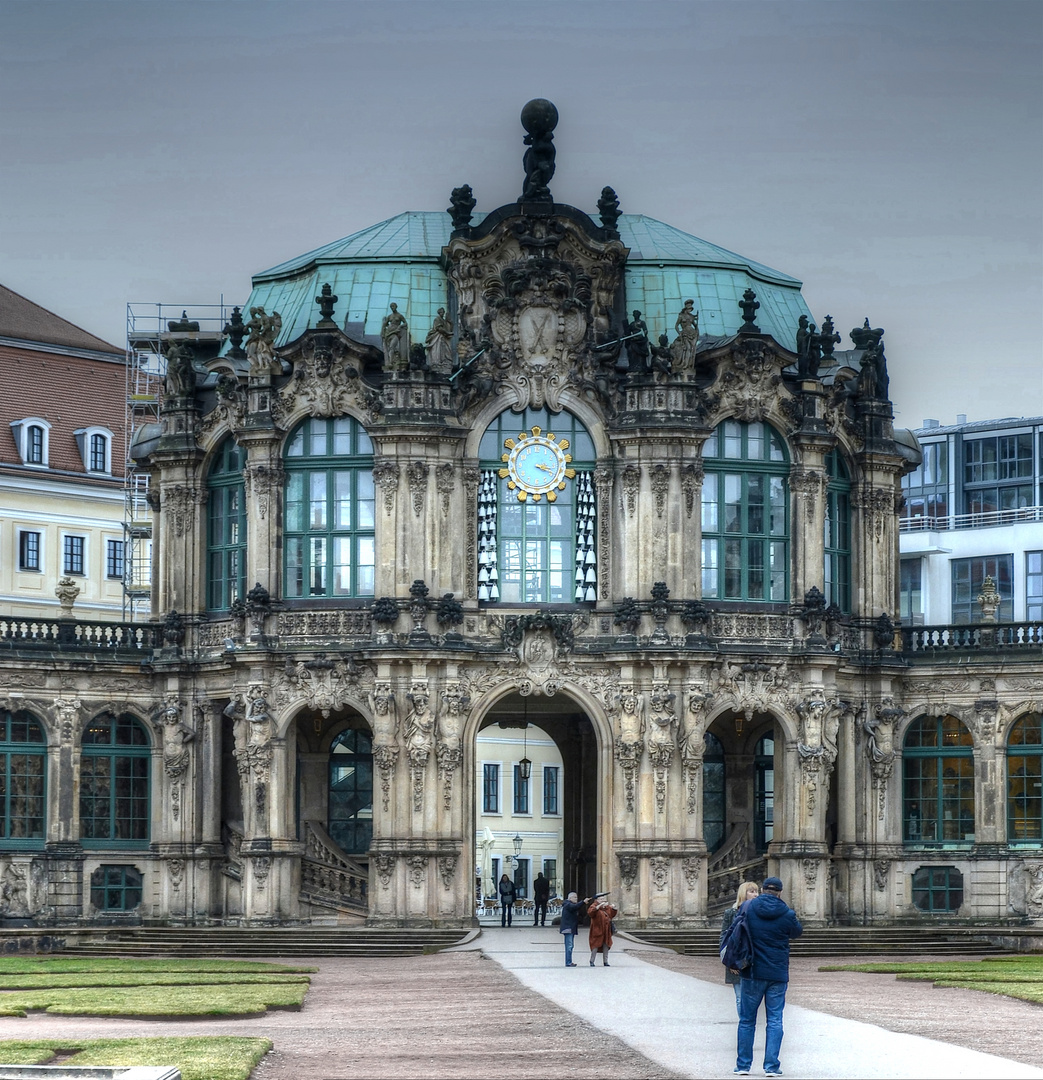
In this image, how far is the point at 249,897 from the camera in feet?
219

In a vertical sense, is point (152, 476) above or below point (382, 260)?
below

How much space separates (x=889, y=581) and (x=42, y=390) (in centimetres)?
3923

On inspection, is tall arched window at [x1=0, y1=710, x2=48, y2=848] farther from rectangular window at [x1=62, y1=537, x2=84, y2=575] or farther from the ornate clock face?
rectangular window at [x1=62, y1=537, x2=84, y2=575]

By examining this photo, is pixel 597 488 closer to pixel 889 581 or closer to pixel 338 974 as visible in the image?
pixel 889 581

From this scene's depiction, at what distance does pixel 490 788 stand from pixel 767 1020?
75.7 m

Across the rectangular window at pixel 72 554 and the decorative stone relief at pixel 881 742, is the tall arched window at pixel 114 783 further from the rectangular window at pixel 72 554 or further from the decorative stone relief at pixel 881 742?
the rectangular window at pixel 72 554

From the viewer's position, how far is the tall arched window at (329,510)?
2665 inches

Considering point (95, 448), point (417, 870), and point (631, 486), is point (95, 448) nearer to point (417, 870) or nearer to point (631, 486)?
point (631, 486)

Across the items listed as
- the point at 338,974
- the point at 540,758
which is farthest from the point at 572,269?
the point at 540,758

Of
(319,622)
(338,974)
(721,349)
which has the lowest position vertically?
(338,974)

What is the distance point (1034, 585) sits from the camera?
101062 millimetres

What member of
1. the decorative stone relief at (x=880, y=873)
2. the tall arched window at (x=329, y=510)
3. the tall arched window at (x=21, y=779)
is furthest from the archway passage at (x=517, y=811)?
the tall arched window at (x=21, y=779)

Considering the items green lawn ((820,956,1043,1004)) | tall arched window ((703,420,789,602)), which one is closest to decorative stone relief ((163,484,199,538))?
tall arched window ((703,420,789,602))

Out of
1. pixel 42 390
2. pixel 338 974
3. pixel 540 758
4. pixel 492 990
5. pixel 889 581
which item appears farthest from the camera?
pixel 540 758
